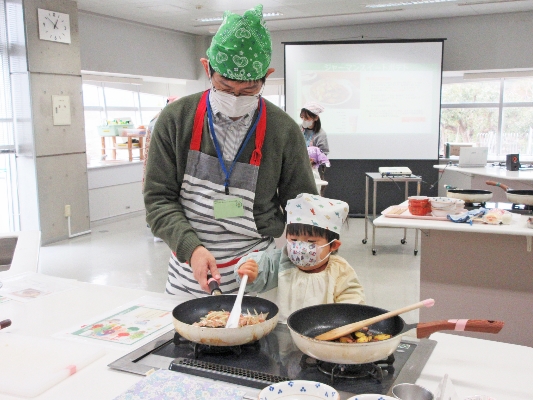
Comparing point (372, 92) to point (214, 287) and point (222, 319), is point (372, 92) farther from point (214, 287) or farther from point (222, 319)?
point (222, 319)

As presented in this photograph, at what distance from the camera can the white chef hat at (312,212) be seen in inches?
61.7

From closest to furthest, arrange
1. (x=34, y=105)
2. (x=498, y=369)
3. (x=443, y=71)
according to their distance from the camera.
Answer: (x=498, y=369), (x=34, y=105), (x=443, y=71)

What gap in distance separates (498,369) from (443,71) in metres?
6.97

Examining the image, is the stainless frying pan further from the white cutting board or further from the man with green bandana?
the white cutting board

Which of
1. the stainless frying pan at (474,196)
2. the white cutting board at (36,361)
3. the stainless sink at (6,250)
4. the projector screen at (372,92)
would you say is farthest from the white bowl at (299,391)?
the projector screen at (372,92)

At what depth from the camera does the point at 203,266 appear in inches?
55.4

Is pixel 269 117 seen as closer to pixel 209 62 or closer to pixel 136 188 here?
pixel 209 62

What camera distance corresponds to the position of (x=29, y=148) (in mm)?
5477

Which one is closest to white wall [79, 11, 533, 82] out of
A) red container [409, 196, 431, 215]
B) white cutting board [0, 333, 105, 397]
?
red container [409, 196, 431, 215]

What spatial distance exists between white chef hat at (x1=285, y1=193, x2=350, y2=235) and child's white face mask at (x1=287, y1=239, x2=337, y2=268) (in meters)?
0.06

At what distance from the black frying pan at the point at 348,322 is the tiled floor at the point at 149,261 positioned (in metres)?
2.40

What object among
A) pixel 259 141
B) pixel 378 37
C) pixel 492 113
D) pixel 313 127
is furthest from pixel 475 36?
pixel 259 141

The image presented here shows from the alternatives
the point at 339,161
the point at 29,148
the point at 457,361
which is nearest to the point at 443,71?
the point at 339,161

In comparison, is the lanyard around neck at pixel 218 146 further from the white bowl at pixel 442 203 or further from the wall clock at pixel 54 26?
the wall clock at pixel 54 26
